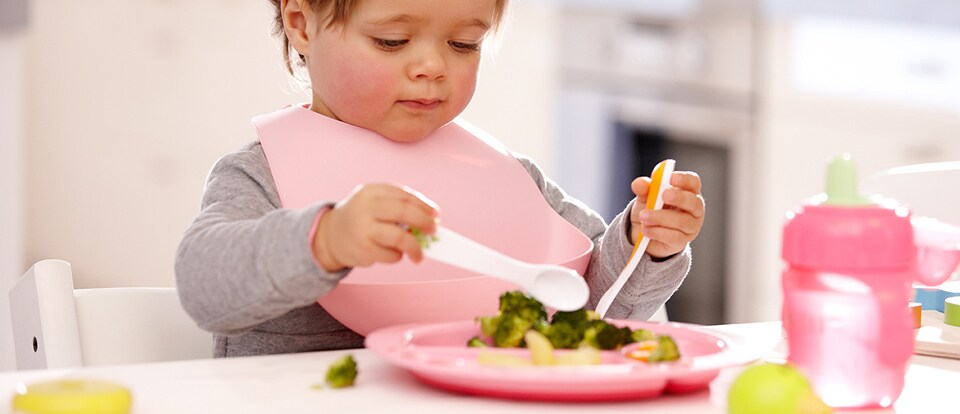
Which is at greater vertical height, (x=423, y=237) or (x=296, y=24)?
(x=296, y=24)

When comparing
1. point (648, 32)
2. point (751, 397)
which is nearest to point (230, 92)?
point (648, 32)

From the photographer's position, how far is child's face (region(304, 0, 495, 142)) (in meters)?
1.10

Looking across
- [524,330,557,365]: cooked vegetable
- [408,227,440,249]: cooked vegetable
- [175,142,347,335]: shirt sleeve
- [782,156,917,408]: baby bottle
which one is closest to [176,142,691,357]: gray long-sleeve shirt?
[175,142,347,335]: shirt sleeve

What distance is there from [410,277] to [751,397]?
20.9 inches

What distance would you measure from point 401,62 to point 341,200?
0.52ft

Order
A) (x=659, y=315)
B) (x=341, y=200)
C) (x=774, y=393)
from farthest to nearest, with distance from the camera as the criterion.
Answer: (x=659, y=315), (x=341, y=200), (x=774, y=393)

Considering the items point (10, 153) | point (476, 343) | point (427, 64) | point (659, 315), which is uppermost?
point (427, 64)

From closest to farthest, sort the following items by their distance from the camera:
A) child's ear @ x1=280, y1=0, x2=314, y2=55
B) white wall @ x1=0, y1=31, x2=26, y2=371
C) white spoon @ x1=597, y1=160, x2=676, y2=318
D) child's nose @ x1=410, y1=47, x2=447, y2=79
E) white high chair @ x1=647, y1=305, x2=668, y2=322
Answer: white spoon @ x1=597, y1=160, x2=676, y2=318
child's nose @ x1=410, y1=47, x2=447, y2=79
child's ear @ x1=280, y1=0, x2=314, y2=55
white high chair @ x1=647, y1=305, x2=668, y2=322
white wall @ x1=0, y1=31, x2=26, y2=371

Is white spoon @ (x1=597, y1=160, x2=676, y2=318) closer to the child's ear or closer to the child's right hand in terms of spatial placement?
the child's right hand

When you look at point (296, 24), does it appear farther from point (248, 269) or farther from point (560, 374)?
point (560, 374)

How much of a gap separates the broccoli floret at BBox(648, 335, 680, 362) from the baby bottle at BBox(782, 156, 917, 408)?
0.07 m

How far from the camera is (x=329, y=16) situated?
1151mm

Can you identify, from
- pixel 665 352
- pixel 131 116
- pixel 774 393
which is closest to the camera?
pixel 774 393

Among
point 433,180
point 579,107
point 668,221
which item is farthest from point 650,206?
point 579,107
